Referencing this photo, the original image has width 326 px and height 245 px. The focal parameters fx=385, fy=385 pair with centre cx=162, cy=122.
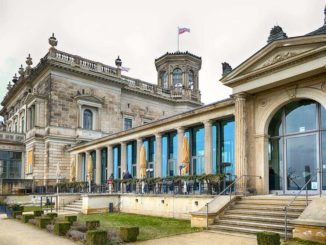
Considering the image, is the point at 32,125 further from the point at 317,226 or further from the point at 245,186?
the point at 317,226

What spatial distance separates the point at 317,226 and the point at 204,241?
129 inches

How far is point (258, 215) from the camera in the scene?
1376cm

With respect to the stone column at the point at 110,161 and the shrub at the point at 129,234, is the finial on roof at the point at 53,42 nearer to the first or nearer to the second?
the stone column at the point at 110,161

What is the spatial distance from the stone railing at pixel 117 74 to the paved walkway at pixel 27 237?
24692 millimetres

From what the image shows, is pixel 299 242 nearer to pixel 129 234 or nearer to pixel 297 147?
pixel 129 234

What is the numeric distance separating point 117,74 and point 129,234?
1313 inches

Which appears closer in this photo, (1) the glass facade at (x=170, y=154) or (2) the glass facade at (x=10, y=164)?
(1) the glass facade at (x=170, y=154)

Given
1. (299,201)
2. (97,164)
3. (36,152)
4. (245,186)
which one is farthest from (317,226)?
(36,152)

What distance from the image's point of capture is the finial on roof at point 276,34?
1645 centimetres

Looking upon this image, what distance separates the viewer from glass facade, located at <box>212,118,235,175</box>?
2078 cm

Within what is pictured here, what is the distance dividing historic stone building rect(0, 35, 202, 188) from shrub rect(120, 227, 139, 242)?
26778mm

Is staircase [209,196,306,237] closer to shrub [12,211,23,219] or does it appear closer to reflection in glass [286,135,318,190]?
reflection in glass [286,135,318,190]

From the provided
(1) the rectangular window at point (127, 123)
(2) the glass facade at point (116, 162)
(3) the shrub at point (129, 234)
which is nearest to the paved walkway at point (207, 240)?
(3) the shrub at point (129, 234)

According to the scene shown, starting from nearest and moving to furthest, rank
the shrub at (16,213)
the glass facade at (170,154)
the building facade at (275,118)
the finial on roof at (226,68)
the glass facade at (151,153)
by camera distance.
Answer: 1. the building facade at (275,118)
2. the finial on roof at (226,68)
3. the shrub at (16,213)
4. the glass facade at (170,154)
5. the glass facade at (151,153)
